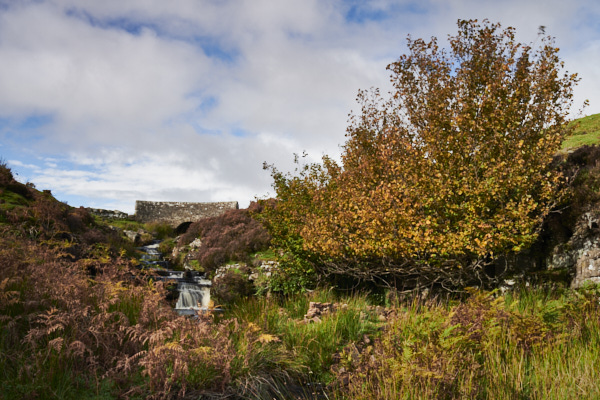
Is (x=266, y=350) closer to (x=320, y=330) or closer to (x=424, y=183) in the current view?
(x=320, y=330)

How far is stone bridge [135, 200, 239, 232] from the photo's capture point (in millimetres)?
41438

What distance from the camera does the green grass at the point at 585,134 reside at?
1592 cm

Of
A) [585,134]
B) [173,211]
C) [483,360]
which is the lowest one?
[483,360]

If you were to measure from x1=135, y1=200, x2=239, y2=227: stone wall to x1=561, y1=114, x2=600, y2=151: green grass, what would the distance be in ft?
100

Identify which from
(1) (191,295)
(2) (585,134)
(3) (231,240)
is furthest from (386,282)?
(2) (585,134)

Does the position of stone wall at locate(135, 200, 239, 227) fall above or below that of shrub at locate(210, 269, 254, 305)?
above

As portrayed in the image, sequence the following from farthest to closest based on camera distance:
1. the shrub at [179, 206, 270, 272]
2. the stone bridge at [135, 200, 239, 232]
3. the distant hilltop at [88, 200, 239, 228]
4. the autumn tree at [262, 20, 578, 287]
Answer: the stone bridge at [135, 200, 239, 232]
the distant hilltop at [88, 200, 239, 228]
the shrub at [179, 206, 270, 272]
the autumn tree at [262, 20, 578, 287]

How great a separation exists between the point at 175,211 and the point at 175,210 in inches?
8.8

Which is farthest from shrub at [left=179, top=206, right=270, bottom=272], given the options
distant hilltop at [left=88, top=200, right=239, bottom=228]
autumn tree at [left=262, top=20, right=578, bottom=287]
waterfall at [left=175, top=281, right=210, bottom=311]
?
distant hilltop at [left=88, top=200, right=239, bottom=228]

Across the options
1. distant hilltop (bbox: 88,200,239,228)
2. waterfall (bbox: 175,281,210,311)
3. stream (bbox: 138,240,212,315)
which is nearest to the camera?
stream (bbox: 138,240,212,315)

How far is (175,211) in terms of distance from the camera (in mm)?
43250

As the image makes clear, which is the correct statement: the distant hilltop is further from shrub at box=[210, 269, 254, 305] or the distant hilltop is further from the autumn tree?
the autumn tree

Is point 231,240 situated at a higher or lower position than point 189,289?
higher

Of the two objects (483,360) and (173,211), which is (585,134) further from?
(173,211)
